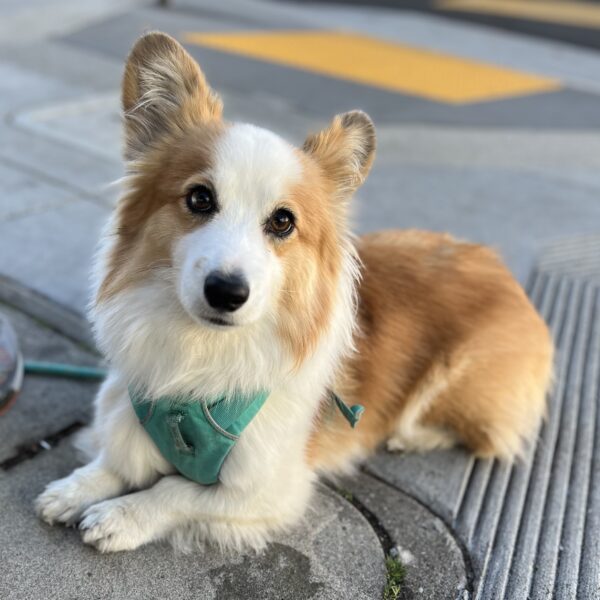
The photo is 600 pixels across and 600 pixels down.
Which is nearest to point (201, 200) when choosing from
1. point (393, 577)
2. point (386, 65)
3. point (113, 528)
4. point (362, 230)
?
point (113, 528)

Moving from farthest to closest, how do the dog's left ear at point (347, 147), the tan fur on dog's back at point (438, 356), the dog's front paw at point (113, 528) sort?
the tan fur on dog's back at point (438, 356) < the dog's left ear at point (347, 147) < the dog's front paw at point (113, 528)

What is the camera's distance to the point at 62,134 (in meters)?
6.26

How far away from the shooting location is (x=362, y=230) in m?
5.27

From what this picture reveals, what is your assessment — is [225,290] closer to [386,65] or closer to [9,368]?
[9,368]

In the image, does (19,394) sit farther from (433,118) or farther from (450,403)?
(433,118)

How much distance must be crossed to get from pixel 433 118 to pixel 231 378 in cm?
627

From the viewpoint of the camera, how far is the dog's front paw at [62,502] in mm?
2572

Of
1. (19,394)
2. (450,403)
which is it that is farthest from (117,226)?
(450,403)

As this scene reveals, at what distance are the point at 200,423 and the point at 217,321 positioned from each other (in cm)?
49

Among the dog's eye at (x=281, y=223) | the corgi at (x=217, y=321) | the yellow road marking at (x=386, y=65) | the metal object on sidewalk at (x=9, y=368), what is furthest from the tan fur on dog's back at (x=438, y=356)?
the yellow road marking at (x=386, y=65)

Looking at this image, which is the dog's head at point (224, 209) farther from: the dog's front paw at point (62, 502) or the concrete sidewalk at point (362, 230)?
the concrete sidewalk at point (362, 230)

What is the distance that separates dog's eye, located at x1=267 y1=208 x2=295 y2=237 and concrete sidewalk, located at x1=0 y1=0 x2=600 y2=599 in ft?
3.95

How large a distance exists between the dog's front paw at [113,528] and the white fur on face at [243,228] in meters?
0.87

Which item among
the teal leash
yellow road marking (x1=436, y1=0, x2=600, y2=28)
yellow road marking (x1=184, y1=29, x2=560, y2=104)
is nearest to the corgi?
the teal leash
